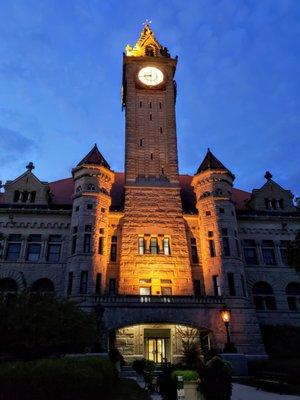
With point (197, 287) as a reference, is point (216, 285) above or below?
below

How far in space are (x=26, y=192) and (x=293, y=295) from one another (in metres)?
31.7

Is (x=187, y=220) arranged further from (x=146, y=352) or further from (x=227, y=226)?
(x=146, y=352)

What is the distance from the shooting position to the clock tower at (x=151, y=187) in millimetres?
34594

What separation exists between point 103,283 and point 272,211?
21.7 meters

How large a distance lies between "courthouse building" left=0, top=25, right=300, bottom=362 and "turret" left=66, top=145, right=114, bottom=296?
0.11 meters

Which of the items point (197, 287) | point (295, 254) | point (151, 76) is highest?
point (151, 76)

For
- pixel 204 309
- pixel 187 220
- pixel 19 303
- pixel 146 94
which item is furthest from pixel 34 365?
pixel 146 94

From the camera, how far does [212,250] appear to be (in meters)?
35.8

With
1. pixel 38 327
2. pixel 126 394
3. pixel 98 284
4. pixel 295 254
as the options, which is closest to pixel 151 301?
pixel 98 284

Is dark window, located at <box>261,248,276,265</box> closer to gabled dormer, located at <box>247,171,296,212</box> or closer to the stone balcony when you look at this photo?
gabled dormer, located at <box>247,171,296,212</box>

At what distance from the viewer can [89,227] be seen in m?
35.3

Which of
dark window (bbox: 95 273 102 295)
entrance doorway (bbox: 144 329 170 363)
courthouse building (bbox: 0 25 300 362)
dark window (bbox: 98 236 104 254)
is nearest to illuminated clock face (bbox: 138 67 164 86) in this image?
courthouse building (bbox: 0 25 300 362)

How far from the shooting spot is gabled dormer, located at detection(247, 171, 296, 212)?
139 feet

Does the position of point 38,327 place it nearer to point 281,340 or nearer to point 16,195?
point 281,340
